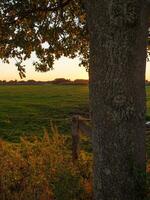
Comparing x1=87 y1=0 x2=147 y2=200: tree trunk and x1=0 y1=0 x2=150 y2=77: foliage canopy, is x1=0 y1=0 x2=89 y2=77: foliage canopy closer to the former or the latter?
x1=0 y1=0 x2=150 y2=77: foliage canopy

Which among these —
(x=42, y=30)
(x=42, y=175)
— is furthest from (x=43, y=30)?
(x=42, y=175)

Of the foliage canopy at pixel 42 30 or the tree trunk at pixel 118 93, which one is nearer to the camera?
→ the tree trunk at pixel 118 93

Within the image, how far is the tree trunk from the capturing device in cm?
752

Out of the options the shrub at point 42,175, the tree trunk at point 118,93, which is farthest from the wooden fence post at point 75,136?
the tree trunk at point 118,93

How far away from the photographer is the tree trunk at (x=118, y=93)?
7516 mm

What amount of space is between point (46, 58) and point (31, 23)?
2.38 meters

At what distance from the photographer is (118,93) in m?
7.60

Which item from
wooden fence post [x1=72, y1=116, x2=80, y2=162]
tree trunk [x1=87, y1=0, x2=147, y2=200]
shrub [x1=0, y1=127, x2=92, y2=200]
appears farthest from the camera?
wooden fence post [x1=72, y1=116, x2=80, y2=162]

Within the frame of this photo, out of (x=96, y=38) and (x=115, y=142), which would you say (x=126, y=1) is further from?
(x=115, y=142)

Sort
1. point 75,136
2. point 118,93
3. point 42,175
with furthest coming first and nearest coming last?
point 75,136 < point 42,175 < point 118,93

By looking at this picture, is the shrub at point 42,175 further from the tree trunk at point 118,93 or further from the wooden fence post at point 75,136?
the wooden fence post at point 75,136

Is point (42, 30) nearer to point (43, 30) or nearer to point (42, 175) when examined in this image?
point (43, 30)

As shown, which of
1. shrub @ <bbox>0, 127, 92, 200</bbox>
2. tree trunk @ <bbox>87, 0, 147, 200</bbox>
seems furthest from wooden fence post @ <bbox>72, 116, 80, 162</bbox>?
tree trunk @ <bbox>87, 0, 147, 200</bbox>

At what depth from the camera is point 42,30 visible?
13.5 meters
